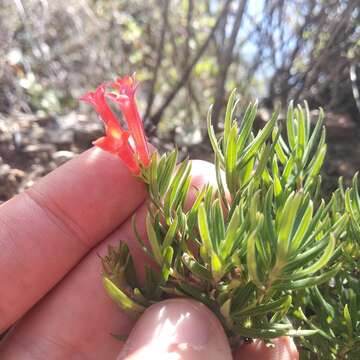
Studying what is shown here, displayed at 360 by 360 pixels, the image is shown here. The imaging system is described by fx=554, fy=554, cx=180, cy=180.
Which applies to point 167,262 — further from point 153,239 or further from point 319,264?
point 319,264

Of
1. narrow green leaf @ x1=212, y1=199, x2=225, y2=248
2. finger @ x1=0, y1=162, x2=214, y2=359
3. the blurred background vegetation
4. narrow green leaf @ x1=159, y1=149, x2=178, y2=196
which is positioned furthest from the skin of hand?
the blurred background vegetation

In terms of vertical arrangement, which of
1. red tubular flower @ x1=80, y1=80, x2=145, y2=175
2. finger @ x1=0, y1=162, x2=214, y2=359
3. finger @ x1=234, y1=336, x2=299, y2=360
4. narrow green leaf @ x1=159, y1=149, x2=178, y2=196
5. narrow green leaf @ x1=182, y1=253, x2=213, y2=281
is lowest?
finger @ x1=234, y1=336, x2=299, y2=360

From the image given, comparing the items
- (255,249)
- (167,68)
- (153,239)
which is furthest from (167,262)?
(167,68)

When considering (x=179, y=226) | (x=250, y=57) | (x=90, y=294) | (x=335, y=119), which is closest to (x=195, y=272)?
(x=179, y=226)

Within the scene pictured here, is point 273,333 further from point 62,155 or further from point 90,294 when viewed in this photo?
point 62,155

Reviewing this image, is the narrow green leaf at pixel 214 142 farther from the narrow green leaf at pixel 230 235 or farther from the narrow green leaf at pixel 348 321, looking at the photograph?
the narrow green leaf at pixel 348 321

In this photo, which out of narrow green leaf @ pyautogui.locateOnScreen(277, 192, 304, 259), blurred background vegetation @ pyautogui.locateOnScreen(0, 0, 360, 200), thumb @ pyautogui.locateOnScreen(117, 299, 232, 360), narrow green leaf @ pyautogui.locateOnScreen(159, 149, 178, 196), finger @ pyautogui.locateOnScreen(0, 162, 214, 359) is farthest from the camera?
blurred background vegetation @ pyautogui.locateOnScreen(0, 0, 360, 200)

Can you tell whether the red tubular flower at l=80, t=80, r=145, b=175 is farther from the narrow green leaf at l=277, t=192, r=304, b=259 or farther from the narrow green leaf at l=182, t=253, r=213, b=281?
the narrow green leaf at l=277, t=192, r=304, b=259

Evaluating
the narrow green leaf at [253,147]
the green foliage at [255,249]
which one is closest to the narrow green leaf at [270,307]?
the green foliage at [255,249]
